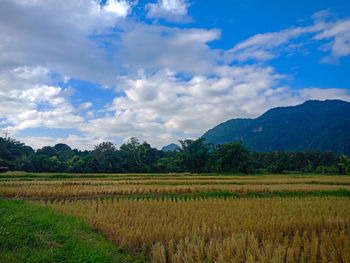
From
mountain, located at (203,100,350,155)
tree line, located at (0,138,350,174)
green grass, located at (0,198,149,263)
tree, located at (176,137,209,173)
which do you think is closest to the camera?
green grass, located at (0,198,149,263)

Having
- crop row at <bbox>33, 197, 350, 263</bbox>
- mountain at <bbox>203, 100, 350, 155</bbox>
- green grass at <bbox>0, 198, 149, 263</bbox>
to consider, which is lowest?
crop row at <bbox>33, 197, 350, 263</bbox>

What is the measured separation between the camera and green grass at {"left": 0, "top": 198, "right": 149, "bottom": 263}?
4.51 m

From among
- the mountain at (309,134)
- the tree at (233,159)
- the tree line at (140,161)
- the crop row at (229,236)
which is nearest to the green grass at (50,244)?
the crop row at (229,236)

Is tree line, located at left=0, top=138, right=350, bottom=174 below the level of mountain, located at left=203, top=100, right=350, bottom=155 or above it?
below

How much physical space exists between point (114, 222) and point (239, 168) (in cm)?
4476

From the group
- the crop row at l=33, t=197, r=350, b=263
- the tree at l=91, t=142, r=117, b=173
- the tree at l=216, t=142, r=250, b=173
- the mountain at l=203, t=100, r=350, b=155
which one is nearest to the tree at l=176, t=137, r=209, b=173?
the tree at l=216, t=142, r=250, b=173

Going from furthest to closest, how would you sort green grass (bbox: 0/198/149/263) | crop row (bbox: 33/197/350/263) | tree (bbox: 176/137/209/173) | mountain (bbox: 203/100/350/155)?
mountain (bbox: 203/100/350/155)
tree (bbox: 176/137/209/173)
crop row (bbox: 33/197/350/263)
green grass (bbox: 0/198/149/263)

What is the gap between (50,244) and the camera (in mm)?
5184

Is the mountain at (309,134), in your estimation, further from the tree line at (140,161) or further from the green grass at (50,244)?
the green grass at (50,244)

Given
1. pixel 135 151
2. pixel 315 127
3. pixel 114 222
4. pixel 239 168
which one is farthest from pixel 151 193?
pixel 315 127

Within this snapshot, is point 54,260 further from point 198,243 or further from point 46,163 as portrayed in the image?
point 46,163

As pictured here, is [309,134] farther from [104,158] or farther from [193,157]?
[104,158]

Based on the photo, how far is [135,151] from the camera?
5531cm

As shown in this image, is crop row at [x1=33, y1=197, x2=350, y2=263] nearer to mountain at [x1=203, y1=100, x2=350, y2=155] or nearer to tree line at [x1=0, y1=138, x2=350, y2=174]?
tree line at [x1=0, y1=138, x2=350, y2=174]
